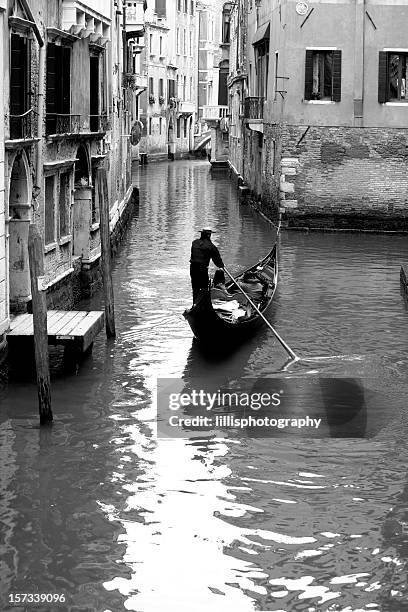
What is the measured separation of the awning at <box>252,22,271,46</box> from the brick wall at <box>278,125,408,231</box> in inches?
126

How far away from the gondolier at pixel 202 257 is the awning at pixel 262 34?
42.0ft

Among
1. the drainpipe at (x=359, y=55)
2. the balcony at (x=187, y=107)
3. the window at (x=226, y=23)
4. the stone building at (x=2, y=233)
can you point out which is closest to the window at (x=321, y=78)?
the drainpipe at (x=359, y=55)

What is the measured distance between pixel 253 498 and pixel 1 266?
3408mm

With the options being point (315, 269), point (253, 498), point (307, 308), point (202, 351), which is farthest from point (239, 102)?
point (253, 498)

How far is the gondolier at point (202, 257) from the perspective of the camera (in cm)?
1226

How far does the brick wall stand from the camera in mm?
21406

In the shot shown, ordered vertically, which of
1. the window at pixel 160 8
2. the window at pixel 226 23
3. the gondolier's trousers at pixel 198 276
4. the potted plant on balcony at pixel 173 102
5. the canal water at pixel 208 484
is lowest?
the canal water at pixel 208 484

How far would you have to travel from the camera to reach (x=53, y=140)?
481 inches

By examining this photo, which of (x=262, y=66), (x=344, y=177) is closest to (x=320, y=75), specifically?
(x=344, y=177)

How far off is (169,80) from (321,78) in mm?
31248

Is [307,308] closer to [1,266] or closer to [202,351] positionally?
[202,351]

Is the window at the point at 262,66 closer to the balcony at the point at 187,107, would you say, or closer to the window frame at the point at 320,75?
the window frame at the point at 320,75

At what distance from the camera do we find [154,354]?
38.0 feet

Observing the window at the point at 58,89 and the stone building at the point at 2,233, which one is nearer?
the stone building at the point at 2,233
